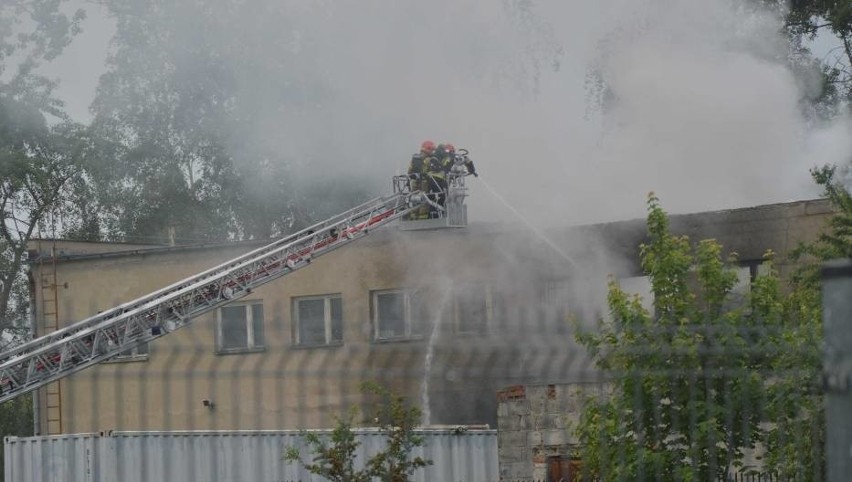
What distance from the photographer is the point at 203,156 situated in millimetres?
39812

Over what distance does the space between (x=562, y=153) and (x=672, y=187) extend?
2.68 metres

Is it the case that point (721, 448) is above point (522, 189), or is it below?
below

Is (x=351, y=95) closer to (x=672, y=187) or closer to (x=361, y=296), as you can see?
(x=672, y=187)

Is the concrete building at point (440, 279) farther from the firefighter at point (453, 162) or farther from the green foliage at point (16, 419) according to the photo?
the green foliage at point (16, 419)

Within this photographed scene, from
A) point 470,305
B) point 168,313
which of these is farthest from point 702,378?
point 470,305

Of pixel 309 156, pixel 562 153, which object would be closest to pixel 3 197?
pixel 309 156

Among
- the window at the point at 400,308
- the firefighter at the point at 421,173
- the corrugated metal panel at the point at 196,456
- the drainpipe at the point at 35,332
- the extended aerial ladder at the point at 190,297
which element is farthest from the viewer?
the window at the point at 400,308

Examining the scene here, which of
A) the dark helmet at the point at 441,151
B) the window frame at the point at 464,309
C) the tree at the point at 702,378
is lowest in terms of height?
the tree at the point at 702,378

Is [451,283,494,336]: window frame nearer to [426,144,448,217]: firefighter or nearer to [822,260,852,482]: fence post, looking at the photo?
[426,144,448,217]: firefighter

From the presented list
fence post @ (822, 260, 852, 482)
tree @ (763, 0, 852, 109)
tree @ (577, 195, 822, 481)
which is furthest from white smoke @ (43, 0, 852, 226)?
fence post @ (822, 260, 852, 482)

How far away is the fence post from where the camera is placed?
4.05 m

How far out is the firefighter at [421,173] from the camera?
853 inches

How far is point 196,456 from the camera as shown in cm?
1087


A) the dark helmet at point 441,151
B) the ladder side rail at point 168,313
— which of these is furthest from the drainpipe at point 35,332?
the dark helmet at point 441,151
